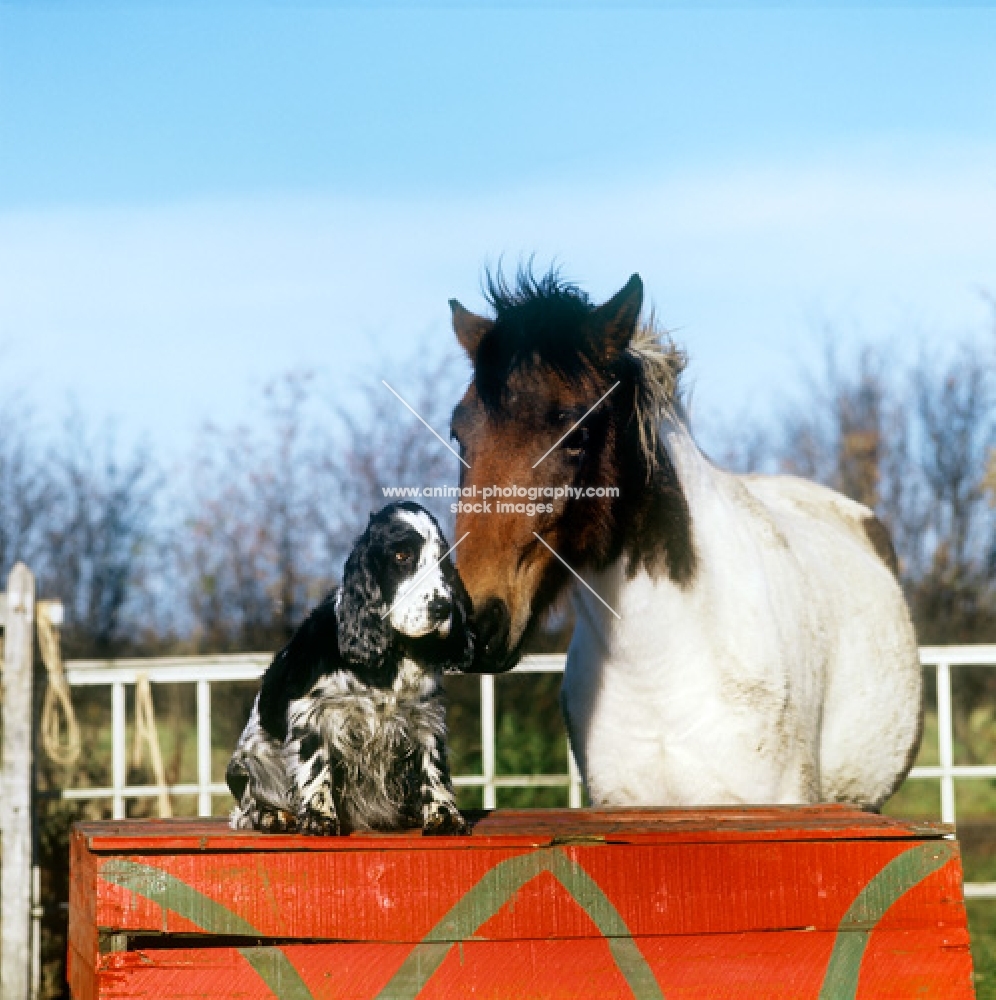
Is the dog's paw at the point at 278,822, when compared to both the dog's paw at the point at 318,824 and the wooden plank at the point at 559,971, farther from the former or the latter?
the wooden plank at the point at 559,971

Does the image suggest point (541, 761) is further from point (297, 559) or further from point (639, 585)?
point (639, 585)

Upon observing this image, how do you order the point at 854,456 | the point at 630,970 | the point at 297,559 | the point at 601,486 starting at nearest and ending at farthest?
the point at 630,970 < the point at 601,486 < the point at 297,559 < the point at 854,456

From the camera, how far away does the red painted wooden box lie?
2.33 m

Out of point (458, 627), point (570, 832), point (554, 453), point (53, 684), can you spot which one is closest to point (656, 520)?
point (554, 453)

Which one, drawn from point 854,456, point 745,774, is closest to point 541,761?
point 745,774

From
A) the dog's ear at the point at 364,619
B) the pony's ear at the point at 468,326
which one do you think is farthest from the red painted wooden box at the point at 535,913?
the pony's ear at the point at 468,326

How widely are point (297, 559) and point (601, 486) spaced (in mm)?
6391

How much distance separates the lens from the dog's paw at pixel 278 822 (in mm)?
2574

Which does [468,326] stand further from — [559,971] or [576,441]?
[559,971]

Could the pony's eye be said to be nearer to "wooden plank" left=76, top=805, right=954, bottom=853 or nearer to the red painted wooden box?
"wooden plank" left=76, top=805, right=954, bottom=853

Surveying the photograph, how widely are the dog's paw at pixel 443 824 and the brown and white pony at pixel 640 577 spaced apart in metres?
0.40

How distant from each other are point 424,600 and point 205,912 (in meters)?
0.72

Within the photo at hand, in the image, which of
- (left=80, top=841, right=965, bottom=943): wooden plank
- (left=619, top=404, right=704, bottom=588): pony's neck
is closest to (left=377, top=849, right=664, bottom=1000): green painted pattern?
(left=80, top=841, right=965, bottom=943): wooden plank

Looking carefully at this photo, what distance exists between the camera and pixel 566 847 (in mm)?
2404
